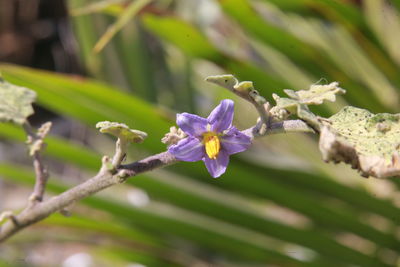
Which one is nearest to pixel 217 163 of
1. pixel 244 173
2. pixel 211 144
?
pixel 211 144

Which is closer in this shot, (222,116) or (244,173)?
(222,116)

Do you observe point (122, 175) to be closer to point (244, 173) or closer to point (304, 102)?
point (304, 102)

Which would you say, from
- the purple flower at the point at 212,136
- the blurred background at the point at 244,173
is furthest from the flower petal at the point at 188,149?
the blurred background at the point at 244,173

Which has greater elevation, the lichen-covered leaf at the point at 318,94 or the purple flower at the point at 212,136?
the lichen-covered leaf at the point at 318,94

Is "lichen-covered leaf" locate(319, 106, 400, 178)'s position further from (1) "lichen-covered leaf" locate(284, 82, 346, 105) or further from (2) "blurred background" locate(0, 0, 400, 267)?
(2) "blurred background" locate(0, 0, 400, 267)

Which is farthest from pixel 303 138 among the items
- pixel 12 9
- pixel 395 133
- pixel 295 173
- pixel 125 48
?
pixel 12 9

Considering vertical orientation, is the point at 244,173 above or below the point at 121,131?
above

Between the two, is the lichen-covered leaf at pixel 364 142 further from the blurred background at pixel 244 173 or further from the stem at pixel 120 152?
the blurred background at pixel 244 173

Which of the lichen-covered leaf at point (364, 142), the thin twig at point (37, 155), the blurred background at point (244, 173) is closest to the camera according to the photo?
the lichen-covered leaf at point (364, 142)

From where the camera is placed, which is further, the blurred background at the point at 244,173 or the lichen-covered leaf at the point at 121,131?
the blurred background at the point at 244,173
